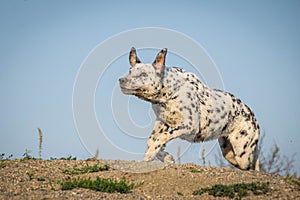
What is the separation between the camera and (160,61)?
9.79 metres

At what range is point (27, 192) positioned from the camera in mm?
7582

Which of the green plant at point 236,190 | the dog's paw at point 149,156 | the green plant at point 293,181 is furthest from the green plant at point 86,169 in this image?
the green plant at point 293,181

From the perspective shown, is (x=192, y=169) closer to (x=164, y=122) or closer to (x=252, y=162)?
(x=164, y=122)

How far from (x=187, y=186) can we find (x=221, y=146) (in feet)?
12.5

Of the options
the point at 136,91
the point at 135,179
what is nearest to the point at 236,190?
the point at 135,179

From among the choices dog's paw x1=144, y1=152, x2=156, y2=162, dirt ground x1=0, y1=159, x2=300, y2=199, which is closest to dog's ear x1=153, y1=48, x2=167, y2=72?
dog's paw x1=144, y1=152, x2=156, y2=162

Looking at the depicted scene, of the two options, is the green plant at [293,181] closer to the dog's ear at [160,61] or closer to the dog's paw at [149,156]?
the dog's paw at [149,156]

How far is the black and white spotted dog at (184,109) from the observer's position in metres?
9.58

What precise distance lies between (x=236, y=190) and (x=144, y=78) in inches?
114

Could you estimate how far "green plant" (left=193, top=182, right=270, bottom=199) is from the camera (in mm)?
7883

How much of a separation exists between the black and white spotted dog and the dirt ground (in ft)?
1.80

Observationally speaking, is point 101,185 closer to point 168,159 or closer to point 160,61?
point 168,159

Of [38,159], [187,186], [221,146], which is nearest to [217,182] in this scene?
[187,186]

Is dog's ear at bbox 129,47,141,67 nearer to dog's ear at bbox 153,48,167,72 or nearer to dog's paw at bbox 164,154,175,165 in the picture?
dog's ear at bbox 153,48,167,72
